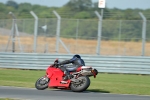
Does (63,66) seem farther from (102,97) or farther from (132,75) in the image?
(132,75)

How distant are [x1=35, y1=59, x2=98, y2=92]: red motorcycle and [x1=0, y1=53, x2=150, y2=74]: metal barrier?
803 centimetres

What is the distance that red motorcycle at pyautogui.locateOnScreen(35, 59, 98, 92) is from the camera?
14.5 meters

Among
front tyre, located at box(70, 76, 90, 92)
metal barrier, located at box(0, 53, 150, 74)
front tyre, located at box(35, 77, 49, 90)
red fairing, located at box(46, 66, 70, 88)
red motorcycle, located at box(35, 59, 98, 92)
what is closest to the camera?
front tyre, located at box(70, 76, 90, 92)

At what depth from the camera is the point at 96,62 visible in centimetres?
2352

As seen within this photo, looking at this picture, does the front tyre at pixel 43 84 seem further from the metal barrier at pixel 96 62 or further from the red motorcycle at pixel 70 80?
the metal barrier at pixel 96 62

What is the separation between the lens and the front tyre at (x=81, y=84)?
14.4m

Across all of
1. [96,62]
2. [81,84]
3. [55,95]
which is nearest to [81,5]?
[96,62]

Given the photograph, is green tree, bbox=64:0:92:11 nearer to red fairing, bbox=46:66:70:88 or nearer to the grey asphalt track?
red fairing, bbox=46:66:70:88

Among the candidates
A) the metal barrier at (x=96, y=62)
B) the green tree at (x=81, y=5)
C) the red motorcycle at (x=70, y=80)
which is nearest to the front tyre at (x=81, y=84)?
the red motorcycle at (x=70, y=80)

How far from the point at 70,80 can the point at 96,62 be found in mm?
8771

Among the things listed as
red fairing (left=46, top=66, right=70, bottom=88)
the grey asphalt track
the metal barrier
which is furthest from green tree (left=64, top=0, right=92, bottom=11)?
the grey asphalt track

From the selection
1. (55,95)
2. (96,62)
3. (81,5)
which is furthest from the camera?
(81,5)

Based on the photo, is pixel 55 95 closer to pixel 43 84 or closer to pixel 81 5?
pixel 43 84

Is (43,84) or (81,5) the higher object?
(81,5)
